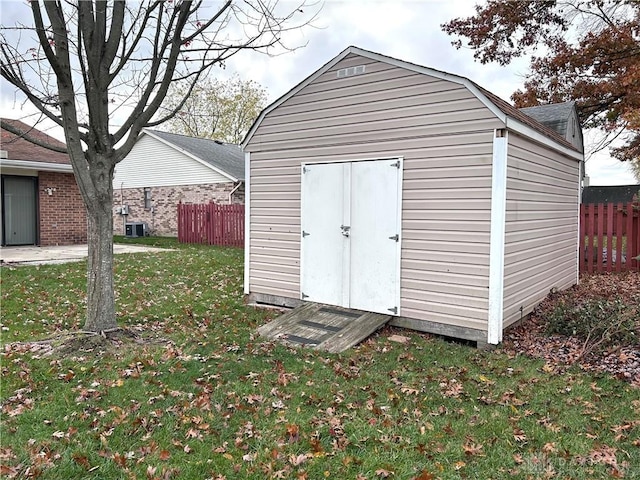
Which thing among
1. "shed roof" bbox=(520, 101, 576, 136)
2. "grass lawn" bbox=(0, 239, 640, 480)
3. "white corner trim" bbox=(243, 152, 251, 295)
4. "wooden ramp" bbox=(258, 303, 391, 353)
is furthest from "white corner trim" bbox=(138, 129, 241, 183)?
"grass lawn" bbox=(0, 239, 640, 480)

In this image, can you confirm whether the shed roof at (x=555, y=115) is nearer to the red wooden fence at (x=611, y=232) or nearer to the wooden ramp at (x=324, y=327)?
the red wooden fence at (x=611, y=232)

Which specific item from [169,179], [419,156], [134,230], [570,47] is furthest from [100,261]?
[570,47]

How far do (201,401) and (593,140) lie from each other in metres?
20.6

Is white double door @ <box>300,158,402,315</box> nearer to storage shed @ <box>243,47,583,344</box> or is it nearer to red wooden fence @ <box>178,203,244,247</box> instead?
storage shed @ <box>243,47,583,344</box>

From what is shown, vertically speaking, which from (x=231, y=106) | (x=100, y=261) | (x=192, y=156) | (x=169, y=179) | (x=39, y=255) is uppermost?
(x=231, y=106)

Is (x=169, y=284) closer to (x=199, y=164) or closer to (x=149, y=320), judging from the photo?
(x=149, y=320)

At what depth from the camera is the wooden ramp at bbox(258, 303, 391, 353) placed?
5.27 meters

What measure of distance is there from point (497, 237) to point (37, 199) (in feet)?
45.9

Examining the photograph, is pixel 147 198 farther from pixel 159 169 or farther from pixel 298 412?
pixel 298 412

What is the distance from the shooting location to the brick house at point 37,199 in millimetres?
13469

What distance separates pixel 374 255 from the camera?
5984mm

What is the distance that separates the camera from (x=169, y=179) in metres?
20.8

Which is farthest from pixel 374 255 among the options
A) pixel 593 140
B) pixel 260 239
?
pixel 593 140


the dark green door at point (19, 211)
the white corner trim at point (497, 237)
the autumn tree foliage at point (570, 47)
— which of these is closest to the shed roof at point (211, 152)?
the dark green door at point (19, 211)
